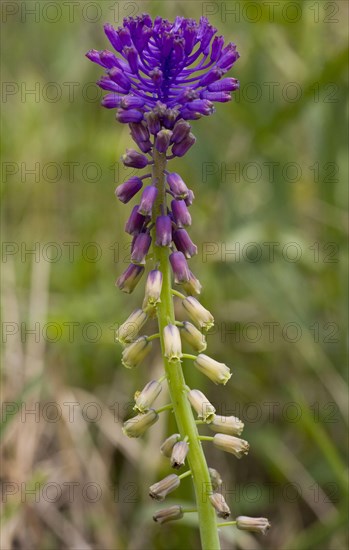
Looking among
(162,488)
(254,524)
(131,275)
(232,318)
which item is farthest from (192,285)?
(232,318)

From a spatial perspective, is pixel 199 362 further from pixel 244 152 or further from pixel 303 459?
pixel 244 152

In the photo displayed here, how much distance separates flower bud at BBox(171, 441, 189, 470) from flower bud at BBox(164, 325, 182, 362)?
0.29 metres

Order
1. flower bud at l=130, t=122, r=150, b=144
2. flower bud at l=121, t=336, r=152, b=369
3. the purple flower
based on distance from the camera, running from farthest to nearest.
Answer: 1. flower bud at l=121, t=336, r=152, b=369
2. flower bud at l=130, t=122, r=150, b=144
3. the purple flower

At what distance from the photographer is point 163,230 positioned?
2645mm

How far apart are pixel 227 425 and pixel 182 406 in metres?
0.23

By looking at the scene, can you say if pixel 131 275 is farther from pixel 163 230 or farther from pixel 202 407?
pixel 202 407

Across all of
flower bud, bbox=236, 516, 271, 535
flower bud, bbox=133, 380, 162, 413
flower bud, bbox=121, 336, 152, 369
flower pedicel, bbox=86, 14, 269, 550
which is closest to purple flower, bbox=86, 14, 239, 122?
flower pedicel, bbox=86, 14, 269, 550

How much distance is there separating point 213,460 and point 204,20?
10.9 feet

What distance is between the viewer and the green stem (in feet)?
8.83

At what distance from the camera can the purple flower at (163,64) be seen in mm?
2564

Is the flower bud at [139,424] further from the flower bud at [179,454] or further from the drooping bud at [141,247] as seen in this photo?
the drooping bud at [141,247]

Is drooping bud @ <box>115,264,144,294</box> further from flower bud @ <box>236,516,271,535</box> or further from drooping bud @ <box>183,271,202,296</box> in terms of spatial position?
flower bud @ <box>236,516,271,535</box>

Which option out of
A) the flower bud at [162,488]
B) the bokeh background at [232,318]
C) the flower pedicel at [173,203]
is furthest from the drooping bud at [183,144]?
the bokeh background at [232,318]

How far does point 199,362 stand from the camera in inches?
112
